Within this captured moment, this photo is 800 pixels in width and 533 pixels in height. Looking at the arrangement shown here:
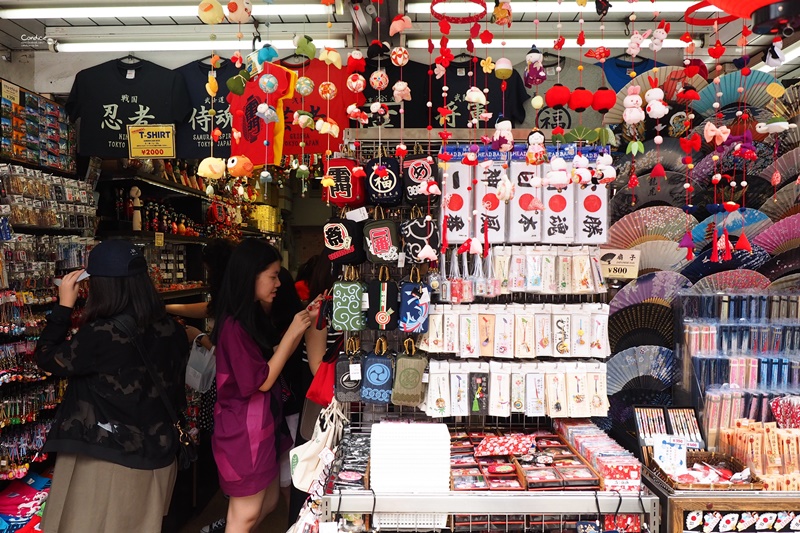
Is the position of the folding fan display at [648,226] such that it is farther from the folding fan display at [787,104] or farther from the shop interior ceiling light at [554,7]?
the shop interior ceiling light at [554,7]

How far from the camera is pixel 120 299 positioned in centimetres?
266

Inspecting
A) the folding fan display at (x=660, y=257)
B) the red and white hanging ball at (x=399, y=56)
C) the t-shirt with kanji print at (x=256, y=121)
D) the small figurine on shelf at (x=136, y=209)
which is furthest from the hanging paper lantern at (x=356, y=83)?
the small figurine on shelf at (x=136, y=209)

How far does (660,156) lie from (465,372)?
1689 millimetres

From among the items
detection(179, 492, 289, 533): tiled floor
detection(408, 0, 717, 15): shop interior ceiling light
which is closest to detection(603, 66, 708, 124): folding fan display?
detection(408, 0, 717, 15): shop interior ceiling light

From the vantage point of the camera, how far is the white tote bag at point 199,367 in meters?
3.46

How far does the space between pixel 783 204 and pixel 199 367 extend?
344cm

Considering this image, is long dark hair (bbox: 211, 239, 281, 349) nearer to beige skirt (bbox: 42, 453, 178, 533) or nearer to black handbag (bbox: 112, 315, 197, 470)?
black handbag (bbox: 112, 315, 197, 470)

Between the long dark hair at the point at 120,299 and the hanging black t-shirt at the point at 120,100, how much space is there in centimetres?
155

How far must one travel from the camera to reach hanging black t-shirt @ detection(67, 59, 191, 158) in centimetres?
383

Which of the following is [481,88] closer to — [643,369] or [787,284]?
[643,369]

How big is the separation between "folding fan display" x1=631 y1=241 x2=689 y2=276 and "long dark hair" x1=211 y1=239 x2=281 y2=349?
1.96m

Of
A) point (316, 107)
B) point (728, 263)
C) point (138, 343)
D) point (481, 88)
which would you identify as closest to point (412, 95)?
point (481, 88)

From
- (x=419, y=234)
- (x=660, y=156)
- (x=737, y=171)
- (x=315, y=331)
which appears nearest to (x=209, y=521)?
(x=315, y=331)

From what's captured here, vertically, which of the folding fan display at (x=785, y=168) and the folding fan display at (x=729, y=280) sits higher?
the folding fan display at (x=785, y=168)
